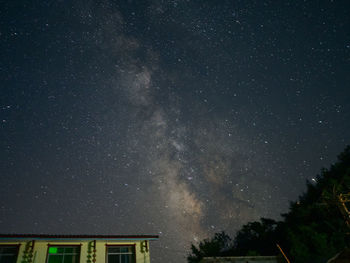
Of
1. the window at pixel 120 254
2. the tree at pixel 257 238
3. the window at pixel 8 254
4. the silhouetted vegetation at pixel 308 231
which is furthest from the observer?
the tree at pixel 257 238

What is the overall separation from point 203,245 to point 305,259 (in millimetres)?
22588

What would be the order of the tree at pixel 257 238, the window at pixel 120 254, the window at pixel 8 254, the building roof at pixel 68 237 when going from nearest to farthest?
the window at pixel 8 254
the building roof at pixel 68 237
the window at pixel 120 254
the tree at pixel 257 238

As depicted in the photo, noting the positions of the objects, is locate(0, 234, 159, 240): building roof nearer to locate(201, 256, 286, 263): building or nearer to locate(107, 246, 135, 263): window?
locate(107, 246, 135, 263): window

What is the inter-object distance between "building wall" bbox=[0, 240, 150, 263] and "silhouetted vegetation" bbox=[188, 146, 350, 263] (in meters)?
13.7

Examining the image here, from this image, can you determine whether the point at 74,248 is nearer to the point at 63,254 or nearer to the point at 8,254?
the point at 63,254

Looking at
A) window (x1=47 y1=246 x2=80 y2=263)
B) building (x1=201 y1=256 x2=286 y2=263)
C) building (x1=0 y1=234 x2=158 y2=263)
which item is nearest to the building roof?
building (x1=0 y1=234 x2=158 y2=263)

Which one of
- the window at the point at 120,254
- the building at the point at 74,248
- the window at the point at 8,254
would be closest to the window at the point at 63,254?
the building at the point at 74,248

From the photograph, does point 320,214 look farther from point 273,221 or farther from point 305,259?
point 273,221

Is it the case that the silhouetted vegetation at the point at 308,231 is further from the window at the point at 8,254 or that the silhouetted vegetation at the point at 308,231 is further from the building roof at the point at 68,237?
the window at the point at 8,254

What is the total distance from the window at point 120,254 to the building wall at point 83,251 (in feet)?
1.04

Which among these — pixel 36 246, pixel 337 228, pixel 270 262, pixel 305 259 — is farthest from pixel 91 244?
pixel 337 228

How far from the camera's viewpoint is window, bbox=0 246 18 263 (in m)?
13.9

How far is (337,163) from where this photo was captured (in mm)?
44062

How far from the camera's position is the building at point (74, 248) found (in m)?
14.2
